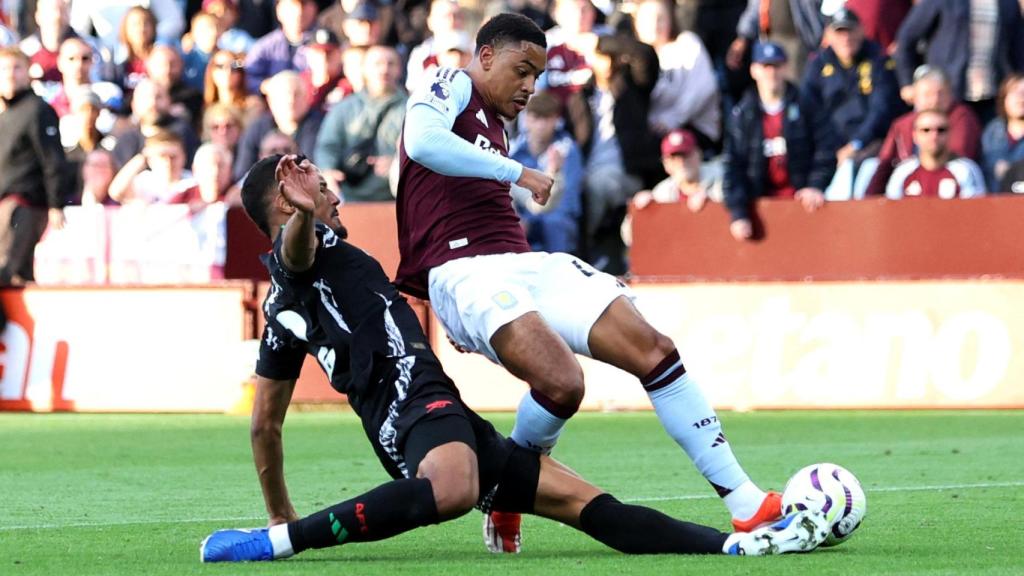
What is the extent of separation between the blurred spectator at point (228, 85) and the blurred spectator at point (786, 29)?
14.3ft

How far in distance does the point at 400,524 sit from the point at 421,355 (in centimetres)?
66

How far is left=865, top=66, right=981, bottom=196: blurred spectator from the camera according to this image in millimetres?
14516

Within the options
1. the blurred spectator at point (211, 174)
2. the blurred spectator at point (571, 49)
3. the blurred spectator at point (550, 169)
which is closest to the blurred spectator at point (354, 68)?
the blurred spectator at point (211, 174)

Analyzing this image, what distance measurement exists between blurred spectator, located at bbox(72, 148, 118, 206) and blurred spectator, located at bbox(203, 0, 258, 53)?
90.7 inches

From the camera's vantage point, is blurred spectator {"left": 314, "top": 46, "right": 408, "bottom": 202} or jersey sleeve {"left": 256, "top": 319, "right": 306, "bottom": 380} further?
blurred spectator {"left": 314, "top": 46, "right": 408, "bottom": 202}

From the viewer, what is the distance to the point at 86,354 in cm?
1520

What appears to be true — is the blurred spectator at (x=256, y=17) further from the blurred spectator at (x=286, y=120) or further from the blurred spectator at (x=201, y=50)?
the blurred spectator at (x=286, y=120)

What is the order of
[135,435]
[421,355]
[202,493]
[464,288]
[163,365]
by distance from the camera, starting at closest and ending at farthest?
1. [421,355]
2. [464,288]
3. [202,493]
4. [135,435]
5. [163,365]

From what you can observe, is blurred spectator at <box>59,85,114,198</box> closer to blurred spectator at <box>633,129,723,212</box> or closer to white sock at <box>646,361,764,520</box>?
blurred spectator at <box>633,129,723,212</box>

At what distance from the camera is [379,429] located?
6562 mm

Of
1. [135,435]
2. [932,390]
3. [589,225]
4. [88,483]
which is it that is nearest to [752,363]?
[932,390]

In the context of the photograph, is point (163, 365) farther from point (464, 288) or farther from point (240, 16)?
point (464, 288)

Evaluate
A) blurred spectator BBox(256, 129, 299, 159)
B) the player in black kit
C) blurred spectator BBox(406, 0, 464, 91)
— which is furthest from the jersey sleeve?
blurred spectator BBox(406, 0, 464, 91)

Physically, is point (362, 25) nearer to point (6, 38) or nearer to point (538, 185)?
point (6, 38)
